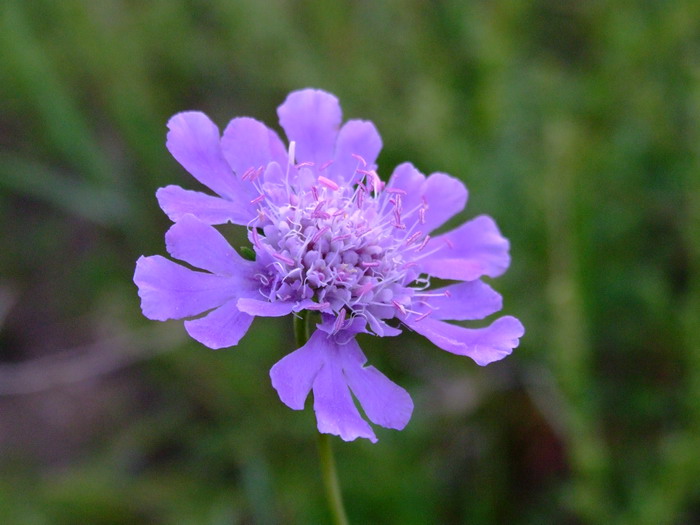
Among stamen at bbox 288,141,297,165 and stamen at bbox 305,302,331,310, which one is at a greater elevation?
stamen at bbox 288,141,297,165

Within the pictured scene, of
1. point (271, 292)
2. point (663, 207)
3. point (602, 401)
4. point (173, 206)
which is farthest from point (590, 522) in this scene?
point (173, 206)

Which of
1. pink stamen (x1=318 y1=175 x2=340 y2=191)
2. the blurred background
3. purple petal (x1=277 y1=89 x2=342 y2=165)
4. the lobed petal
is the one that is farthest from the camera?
the blurred background

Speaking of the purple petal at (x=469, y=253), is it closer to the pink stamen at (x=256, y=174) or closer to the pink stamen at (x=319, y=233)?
the pink stamen at (x=319, y=233)

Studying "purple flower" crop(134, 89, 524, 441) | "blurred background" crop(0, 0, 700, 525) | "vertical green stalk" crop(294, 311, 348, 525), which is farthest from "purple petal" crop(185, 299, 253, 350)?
"blurred background" crop(0, 0, 700, 525)

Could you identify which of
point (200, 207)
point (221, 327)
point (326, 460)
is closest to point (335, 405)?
point (326, 460)

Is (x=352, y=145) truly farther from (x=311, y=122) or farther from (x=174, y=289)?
(x=174, y=289)

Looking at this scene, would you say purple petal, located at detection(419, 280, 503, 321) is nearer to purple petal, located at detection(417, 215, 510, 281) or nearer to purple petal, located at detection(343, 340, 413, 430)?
purple petal, located at detection(417, 215, 510, 281)

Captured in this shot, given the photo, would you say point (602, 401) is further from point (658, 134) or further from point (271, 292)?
point (271, 292)
